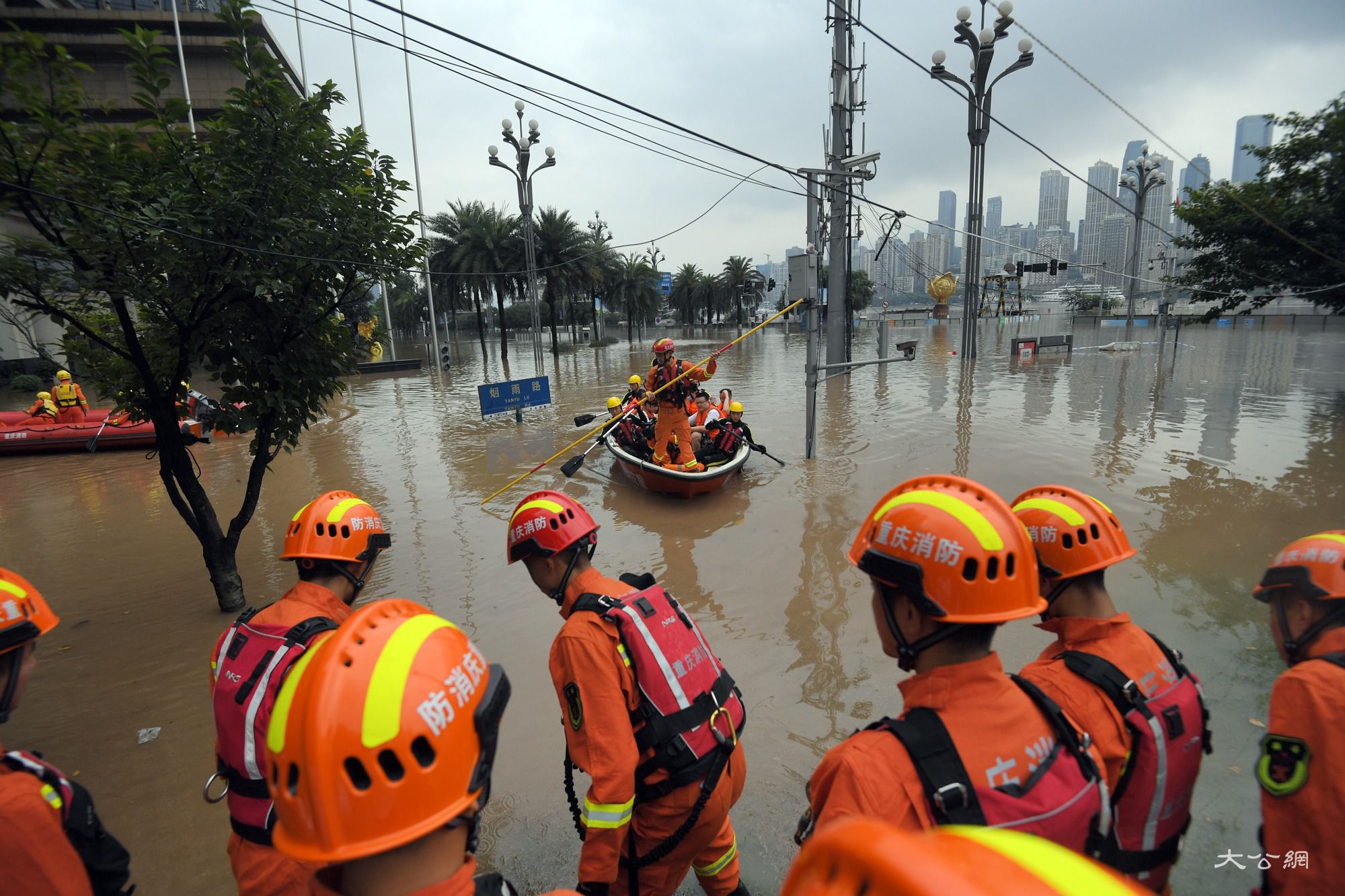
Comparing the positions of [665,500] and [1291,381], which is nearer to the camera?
[665,500]

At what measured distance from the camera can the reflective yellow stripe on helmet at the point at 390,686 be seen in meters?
1.16

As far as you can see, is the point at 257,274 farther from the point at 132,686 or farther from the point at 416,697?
the point at 416,697

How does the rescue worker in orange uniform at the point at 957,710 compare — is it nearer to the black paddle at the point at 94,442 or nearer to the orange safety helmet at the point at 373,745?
the orange safety helmet at the point at 373,745

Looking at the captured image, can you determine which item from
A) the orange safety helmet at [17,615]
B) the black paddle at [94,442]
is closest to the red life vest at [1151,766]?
the orange safety helmet at [17,615]

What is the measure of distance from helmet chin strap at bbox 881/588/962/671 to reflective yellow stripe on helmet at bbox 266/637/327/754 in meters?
1.43

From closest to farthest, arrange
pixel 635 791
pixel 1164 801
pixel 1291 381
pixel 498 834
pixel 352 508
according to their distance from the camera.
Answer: pixel 1164 801 → pixel 635 791 → pixel 352 508 → pixel 498 834 → pixel 1291 381

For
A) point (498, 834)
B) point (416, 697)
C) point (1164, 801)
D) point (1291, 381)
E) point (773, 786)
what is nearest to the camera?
point (416, 697)

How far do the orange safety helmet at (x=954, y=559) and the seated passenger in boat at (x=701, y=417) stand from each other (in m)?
8.85

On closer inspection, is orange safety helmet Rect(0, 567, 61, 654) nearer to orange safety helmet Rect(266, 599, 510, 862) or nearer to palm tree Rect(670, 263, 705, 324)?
orange safety helmet Rect(266, 599, 510, 862)

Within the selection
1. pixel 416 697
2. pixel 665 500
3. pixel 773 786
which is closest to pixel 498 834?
pixel 773 786

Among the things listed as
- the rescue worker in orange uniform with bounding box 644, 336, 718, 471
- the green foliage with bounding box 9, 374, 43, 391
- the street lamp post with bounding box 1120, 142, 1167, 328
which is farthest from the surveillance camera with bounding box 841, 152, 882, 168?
the green foliage with bounding box 9, 374, 43, 391

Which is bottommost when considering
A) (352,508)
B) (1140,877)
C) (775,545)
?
(775,545)

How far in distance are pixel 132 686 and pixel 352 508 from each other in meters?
4.04

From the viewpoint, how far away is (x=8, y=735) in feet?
15.0
